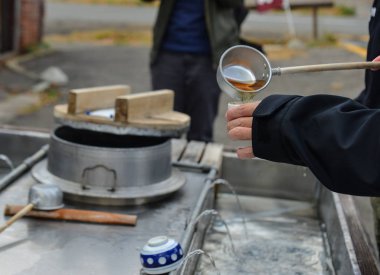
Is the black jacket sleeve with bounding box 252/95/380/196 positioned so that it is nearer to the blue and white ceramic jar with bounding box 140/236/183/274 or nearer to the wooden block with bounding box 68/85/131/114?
the blue and white ceramic jar with bounding box 140/236/183/274

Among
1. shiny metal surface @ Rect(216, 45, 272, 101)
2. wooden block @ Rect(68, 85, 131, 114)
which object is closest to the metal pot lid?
wooden block @ Rect(68, 85, 131, 114)

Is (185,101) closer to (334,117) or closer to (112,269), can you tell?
(112,269)

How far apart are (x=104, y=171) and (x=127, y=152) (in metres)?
0.13

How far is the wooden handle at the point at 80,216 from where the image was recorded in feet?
9.07

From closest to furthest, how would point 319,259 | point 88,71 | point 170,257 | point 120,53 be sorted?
point 170,257, point 319,259, point 88,71, point 120,53

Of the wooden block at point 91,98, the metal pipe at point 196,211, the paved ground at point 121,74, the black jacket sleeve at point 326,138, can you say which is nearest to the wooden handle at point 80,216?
the metal pipe at point 196,211

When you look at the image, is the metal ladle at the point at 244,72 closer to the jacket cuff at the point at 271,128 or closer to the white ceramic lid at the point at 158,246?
the jacket cuff at the point at 271,128

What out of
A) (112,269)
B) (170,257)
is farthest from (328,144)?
(112,269)

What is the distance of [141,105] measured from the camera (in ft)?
10.2

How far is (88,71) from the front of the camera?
1092 cm

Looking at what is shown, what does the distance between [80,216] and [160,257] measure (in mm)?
651

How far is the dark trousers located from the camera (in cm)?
473

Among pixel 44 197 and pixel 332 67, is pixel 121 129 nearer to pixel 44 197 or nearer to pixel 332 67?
pixel 44 197

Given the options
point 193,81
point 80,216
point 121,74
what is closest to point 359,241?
point 80,216
